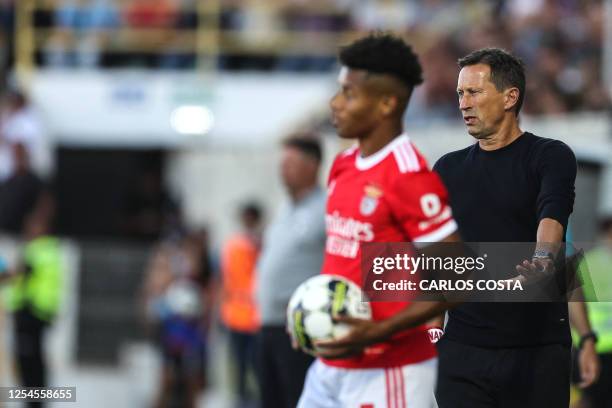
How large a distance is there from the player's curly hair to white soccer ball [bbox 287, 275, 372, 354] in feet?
2.77

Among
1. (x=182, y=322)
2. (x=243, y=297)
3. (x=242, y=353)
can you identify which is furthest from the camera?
(x=182, y=322)

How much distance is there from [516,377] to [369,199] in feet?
2.87

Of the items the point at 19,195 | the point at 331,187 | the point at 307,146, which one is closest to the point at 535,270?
the point at 331,187

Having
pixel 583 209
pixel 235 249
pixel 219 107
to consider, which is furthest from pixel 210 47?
pixel 583 209

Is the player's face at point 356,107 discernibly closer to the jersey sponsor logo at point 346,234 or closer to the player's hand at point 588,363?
the jersey sponsor logo at point 346,234

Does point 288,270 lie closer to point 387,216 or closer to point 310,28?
point 387,216

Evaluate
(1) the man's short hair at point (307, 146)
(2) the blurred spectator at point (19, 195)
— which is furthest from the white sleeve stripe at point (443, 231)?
(2) the blurred spectator at point (19, 195)

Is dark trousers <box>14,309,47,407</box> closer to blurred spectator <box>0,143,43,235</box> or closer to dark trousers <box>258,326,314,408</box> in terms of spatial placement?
blurred spectator <box>0,143,43,235</box>

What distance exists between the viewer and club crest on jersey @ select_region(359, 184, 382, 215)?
16.1ft

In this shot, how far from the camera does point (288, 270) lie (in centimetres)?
749

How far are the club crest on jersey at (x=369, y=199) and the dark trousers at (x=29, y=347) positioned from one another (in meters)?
7.14

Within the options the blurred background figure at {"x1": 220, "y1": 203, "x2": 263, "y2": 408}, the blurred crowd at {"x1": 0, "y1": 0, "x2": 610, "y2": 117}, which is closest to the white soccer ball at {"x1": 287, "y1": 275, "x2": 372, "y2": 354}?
the blurred background figure at {"x1": 220, "y1": 203, "x2": 263, "y2": 408}

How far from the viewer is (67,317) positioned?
16.5 meters

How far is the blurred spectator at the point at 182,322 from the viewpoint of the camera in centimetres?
1290
